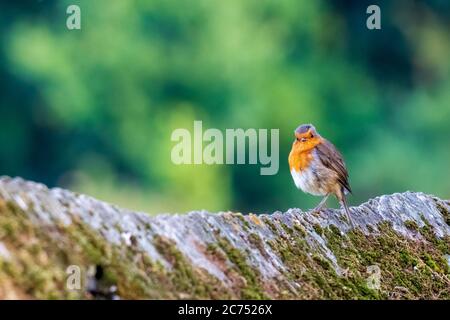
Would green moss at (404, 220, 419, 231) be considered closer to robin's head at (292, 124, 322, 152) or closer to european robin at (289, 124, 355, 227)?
european robin at (289, 124, 355, 227)

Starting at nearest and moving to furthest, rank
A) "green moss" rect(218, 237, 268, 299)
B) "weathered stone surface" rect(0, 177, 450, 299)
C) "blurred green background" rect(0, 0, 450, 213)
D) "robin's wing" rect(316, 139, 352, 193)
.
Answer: "weathered stone surface" rect(0, 177, 450, 299) → "green moss" rect(218, 237, 268, 299) → "robin's wing" rect(316, 139, 352, 193) → "blurred green background" rect(0, 0, 450, 213)

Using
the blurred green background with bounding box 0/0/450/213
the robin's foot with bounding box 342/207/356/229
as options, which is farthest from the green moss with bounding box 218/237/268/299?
the blurred green background with bounding box 0/0/450/213

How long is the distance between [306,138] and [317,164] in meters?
0.17

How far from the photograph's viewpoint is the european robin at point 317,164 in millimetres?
6125

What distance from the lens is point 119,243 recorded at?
3.15 meters

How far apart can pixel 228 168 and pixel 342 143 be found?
1881mm

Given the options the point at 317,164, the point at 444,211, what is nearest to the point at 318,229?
the point at 444,211

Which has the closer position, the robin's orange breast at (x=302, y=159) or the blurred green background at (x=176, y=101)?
the robin's orange breast at (x=302, y=159)

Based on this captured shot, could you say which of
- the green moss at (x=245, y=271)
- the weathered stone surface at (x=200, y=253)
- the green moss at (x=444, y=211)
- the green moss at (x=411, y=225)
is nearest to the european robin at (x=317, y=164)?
the green moss at (x=444, y=211)

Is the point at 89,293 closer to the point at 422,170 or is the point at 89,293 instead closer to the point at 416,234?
the point at 416,234

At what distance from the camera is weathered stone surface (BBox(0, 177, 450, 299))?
2965 mm

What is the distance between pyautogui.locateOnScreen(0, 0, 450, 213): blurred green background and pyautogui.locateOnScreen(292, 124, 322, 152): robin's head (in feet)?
31.2

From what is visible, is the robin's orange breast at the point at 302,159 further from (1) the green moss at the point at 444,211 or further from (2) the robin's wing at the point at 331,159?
(1) the green moss at the point at 444,211

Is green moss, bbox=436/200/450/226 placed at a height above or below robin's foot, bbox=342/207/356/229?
below
